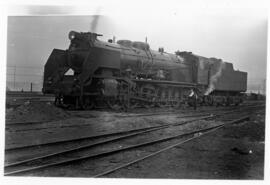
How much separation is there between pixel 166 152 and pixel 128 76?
5.47 meters

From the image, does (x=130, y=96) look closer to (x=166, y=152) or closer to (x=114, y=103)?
(x=114, y=103)

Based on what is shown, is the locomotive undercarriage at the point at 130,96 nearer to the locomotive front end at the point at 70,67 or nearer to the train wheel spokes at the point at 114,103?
the train wheel spokes at the point at 114,103

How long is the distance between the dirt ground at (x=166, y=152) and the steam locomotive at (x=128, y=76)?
1.16 metres

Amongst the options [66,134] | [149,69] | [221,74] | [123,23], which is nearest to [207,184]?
[66,134]

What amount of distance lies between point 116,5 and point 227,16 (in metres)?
2.05

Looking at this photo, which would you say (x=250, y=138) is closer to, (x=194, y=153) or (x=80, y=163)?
(x=194, y=153)

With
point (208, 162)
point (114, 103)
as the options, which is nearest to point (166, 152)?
point (208, 162)

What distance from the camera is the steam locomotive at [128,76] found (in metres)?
8.75

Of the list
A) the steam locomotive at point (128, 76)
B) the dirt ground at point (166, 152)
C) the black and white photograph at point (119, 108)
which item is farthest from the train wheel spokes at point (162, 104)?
the dirt ground at point (166, 152)

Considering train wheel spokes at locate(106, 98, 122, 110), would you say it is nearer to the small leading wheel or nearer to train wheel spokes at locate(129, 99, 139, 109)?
the small leading wheel

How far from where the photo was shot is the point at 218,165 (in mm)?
4457

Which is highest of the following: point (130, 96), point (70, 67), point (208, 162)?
point (70, 67)

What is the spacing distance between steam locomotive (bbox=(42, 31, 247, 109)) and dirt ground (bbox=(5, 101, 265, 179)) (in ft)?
3.79

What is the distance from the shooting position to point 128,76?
10102 mm
